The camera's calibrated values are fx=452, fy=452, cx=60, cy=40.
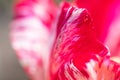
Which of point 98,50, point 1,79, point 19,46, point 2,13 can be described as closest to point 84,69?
point 98,50

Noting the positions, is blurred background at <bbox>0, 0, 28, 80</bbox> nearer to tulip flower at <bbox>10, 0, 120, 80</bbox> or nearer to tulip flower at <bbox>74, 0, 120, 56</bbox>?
tulip flower at <bbox>10, 0, 120, 80</bbox>

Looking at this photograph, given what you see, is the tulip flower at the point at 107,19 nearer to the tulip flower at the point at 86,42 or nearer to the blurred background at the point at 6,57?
the tulip flower at the point at 86,42

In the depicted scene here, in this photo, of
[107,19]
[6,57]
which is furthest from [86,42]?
[6,57]

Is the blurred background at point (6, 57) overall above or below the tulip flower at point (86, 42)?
above

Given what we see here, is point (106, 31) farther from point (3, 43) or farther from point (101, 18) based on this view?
point (3, 43)

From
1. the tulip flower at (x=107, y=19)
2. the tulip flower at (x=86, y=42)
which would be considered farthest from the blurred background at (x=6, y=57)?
the tulip flower at (x=107, y=19)

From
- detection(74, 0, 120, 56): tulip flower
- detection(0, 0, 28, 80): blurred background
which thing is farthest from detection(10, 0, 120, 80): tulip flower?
detection(0, 0, 28, 80): blurred background

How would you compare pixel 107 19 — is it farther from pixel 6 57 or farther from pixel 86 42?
pixel 6 57

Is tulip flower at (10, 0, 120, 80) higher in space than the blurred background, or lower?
lower

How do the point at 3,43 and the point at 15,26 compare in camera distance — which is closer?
the point at 15,26
